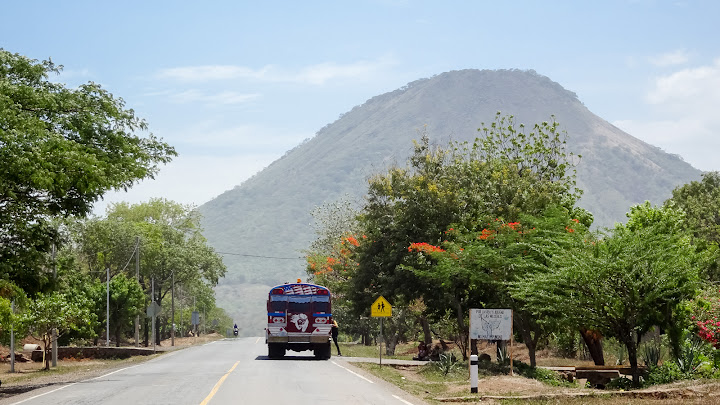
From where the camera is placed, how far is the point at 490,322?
29859 millimetres

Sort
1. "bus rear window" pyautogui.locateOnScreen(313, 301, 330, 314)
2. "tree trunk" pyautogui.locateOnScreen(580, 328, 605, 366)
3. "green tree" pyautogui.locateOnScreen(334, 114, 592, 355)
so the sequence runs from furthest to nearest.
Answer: "green tree" pyautogui.locateOnScreen(334, 114, 592, 355) → "bus rear window" pyautogui.locateOnScreen(313, 301, 330, 314) → "tree trunk" pyautogui.locateOnScreen(580, 328, 605, 366)

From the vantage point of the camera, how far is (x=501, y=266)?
3369 centimetres

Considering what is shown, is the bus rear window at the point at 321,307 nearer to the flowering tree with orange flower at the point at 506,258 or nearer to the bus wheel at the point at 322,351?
the bus wheel at the point at 322,351

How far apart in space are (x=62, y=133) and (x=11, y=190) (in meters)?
2.89

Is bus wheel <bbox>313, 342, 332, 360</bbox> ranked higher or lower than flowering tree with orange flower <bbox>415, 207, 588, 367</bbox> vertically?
lower

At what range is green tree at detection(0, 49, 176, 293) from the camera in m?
23.4

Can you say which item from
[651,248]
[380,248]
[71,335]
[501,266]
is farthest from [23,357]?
[651,248]

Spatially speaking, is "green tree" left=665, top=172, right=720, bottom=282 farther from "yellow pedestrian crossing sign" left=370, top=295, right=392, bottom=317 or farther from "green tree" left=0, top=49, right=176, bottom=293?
"green tree" left=0, top=49, right=176, bottom=293

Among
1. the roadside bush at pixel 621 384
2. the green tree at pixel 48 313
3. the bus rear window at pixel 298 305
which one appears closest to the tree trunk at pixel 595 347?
the roadside bush at pixel 621 384

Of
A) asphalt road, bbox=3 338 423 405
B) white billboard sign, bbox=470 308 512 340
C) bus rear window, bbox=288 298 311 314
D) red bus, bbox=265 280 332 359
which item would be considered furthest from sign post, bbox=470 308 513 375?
bus rear window, bbox=288 298 311 314

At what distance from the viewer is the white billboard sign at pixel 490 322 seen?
29688 mm

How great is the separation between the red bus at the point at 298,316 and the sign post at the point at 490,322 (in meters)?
10.4

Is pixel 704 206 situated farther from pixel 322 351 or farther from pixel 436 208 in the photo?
pixel 322 351

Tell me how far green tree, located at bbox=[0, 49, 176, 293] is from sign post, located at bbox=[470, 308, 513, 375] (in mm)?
12401
